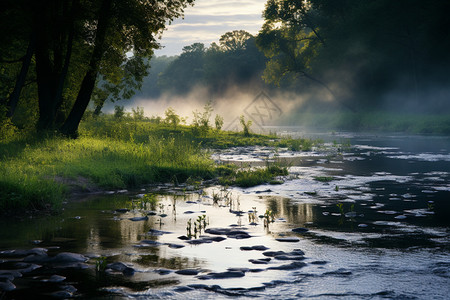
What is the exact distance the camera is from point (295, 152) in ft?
95.8

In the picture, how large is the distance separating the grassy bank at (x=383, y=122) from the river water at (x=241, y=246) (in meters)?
32.5

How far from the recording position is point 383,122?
52531 millimetres

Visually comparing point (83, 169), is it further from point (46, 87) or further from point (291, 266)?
point (291, 266)

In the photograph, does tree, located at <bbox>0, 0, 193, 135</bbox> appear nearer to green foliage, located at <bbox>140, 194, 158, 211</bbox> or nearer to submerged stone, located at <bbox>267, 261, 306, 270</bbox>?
green foliage, located at <bbox>140, 194, 158, 211</bbox>

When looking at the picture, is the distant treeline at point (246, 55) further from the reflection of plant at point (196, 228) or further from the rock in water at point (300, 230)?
the rock in water at point (300, 230)

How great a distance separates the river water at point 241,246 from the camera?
20.8 feet

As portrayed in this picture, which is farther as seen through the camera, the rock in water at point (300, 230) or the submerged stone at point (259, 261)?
the rock in water at point (300, 230)

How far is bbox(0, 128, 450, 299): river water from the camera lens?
6.34 metres

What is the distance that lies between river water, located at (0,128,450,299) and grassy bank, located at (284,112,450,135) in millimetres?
32482

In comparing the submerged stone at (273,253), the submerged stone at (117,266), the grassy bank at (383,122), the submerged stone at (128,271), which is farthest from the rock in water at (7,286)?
the grassy bank at (383,122)

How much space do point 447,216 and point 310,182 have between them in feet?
20.3

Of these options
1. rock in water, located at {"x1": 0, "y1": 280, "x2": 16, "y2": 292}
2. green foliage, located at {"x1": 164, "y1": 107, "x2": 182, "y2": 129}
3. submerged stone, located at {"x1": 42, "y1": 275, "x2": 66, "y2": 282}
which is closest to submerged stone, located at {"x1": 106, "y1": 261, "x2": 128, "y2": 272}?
submerged stone, located at {"x1": 42, "y1": 275, "x2": 66, "y2": 282}

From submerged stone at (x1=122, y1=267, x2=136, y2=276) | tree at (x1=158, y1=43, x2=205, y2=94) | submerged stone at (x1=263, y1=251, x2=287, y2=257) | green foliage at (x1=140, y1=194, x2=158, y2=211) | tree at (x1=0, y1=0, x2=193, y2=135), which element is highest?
tree at (x1=158, y1=43, x2=205, y2=94)

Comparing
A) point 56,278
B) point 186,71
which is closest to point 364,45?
point 56,278
